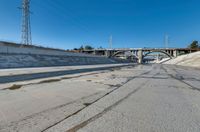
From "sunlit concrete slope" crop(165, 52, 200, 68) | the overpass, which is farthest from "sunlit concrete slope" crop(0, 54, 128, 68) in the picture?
the overpass

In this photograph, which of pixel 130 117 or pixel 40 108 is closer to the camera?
pixel 130 117

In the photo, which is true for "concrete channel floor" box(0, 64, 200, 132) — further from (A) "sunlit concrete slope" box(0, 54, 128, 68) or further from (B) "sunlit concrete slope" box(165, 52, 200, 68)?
(B) "sunlit concrete slope" box(165, 52, 200, 68)

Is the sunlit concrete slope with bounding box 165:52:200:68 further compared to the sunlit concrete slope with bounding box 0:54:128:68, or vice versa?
the sunlit concrete slope with bounding box 165:52:200:68

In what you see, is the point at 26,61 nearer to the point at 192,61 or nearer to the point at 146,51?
the point at 192,61

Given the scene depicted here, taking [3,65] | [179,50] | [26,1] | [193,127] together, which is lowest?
[193,127]

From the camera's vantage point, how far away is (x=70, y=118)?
3615mm

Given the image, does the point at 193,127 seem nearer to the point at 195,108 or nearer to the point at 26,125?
the point at 195,108

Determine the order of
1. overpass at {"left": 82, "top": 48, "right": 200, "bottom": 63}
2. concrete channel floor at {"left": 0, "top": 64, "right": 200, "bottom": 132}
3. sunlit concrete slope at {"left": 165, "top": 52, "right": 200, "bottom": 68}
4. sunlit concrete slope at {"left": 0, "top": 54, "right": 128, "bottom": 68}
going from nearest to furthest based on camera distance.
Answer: concrete channel floor at {"left": 0, "top": 64, "right": 200, "bottom": 132} → sunlit concrete slope at {"left": 0, "top": 54, "right": 128, "bottom": 68} → sunlit concrete slope at {"left": 165, "top": 52, "right": 200, "bottom": 68} → overpass at {"left": 82, "top": 48, "right": 200, "bottom": 63}

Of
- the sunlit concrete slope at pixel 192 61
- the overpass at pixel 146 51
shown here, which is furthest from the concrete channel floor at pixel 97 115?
the overpass at pixel 146 51

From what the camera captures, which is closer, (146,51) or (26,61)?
(26,61)

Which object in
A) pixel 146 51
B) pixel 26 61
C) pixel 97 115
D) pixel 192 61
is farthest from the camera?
pixel 146 51

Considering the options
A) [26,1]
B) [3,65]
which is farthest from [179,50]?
[3,65]

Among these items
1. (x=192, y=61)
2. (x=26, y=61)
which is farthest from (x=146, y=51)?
(x=26, y=61)

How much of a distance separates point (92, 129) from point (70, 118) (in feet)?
2.50
